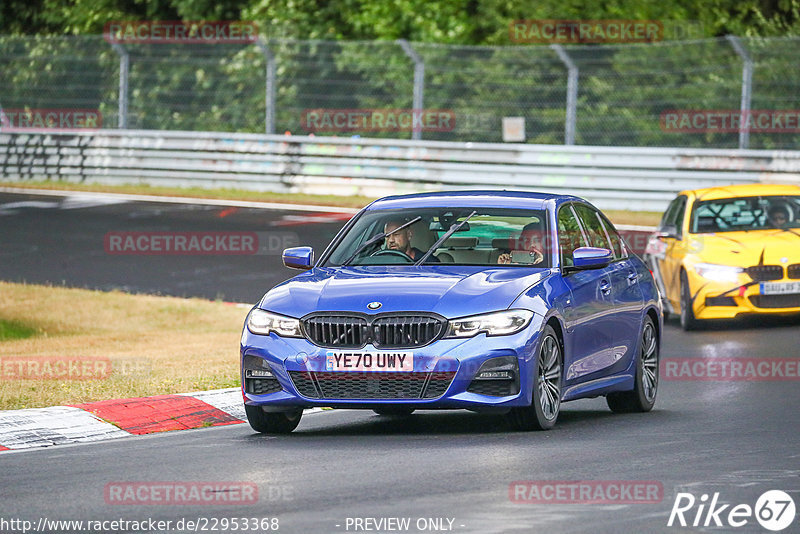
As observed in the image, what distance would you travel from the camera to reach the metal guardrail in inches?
1137

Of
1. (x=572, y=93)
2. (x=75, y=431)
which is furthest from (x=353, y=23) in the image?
(x=75, y=431)

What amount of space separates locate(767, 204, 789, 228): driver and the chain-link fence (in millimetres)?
10105

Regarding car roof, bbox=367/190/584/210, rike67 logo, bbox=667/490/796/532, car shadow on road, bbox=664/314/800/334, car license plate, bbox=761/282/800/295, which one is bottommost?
car shadow on road, bbox=664/314/800/334

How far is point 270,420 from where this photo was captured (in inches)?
421

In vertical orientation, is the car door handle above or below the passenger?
below

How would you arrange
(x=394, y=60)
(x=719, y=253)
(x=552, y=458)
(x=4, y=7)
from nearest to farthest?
(x=552, y=458)
(x=719, y=253)
(x=394, y=60)
(x=4, y=7)

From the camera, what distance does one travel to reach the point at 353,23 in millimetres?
39094

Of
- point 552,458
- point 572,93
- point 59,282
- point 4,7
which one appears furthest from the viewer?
point 4,7

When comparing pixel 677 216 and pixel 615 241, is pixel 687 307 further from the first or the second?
pixel 615 241

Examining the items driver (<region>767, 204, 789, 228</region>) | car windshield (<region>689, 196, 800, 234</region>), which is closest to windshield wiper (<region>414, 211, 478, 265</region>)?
car windshield (<region>689, 196, 800, 234</region>)

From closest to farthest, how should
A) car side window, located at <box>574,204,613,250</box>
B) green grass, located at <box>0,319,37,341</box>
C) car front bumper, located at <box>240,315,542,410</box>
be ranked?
car front bumper, located at <box>240,315,542,410</box>, car side window, located at <box>574,204,613,250</box>, green grass, located at <box>0,319,37,341</box>

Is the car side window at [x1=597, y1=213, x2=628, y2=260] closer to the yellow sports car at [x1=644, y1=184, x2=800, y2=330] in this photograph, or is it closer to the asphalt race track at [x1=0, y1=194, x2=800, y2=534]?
the asphalt race track at [x1=0, y1=194, x2=800, y2=534]

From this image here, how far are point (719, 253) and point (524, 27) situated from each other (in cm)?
2019

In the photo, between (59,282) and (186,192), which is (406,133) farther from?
(59,282)
